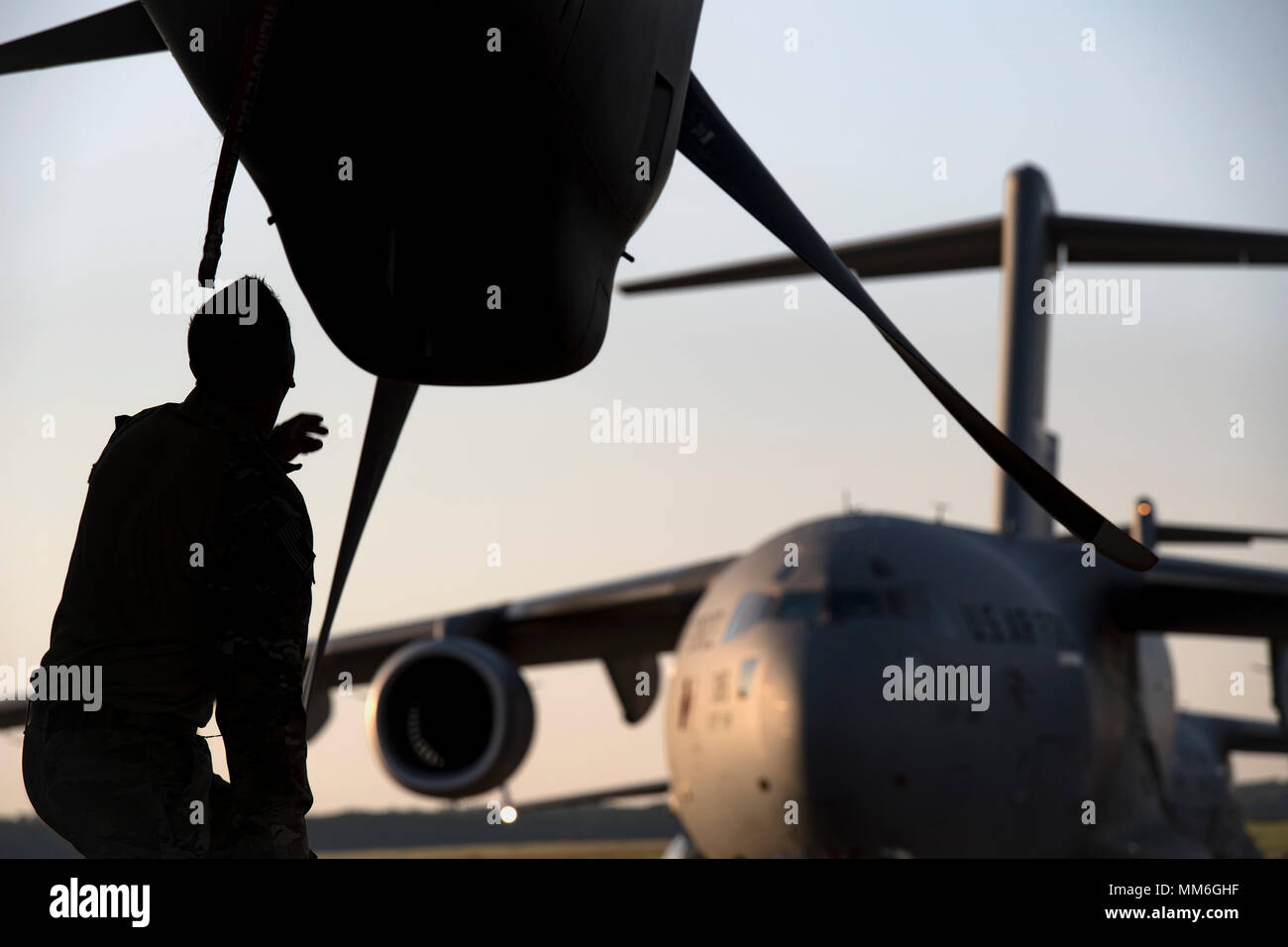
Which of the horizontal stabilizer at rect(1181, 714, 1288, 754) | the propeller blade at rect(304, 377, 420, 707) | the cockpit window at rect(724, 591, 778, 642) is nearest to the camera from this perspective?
the propeller blade at rect(304, 377, 420, 707)

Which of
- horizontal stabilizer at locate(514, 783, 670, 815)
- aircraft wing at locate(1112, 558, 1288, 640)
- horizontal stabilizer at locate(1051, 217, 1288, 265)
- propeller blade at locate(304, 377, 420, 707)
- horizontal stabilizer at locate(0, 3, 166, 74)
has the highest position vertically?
horizontal stabilizer at locate(1051, 217, 1288, 265)

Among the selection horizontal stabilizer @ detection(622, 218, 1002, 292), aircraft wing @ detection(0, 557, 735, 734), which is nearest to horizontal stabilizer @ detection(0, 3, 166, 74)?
aircraft wing @ detection(0, 557, 735, 734)

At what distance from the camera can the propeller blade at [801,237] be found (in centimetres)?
197

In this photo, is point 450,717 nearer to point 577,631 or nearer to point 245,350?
point 577,631

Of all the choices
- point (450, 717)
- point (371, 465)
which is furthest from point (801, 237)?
point (450, 717)

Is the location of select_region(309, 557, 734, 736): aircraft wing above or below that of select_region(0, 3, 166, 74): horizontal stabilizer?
below

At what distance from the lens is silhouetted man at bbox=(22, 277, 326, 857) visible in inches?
64.8

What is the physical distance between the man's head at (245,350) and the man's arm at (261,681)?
0.70ft

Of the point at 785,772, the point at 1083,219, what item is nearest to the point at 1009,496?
the point at 1083,219

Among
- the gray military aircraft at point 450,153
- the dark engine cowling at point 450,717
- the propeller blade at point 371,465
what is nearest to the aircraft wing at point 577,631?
the dark engine cowling at point 450,717

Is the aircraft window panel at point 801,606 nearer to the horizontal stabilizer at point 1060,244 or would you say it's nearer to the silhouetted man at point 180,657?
the horizontal stabilizer at point 1060,244

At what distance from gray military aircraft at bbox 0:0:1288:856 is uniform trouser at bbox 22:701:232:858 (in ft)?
1.77

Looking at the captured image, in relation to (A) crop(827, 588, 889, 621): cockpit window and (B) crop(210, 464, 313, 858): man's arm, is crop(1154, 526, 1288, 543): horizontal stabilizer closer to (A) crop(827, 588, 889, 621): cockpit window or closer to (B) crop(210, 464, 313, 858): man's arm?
(A) crop(827, 588, 889, 621): cockpit window
